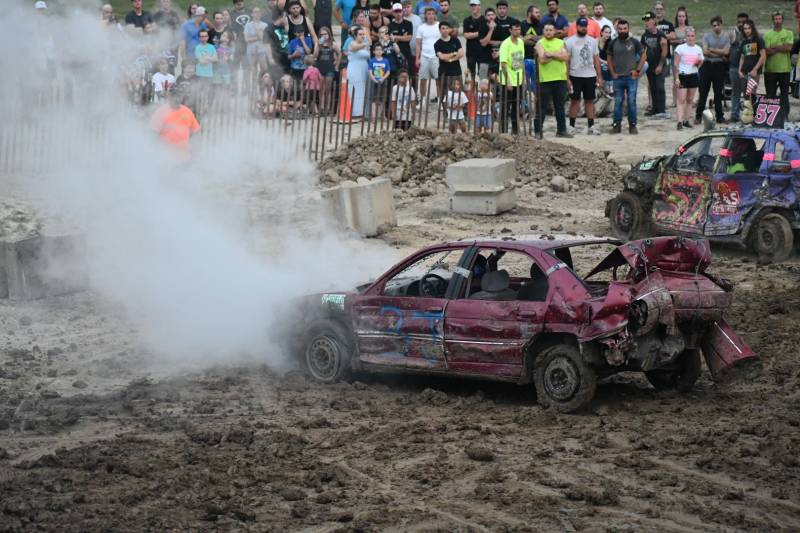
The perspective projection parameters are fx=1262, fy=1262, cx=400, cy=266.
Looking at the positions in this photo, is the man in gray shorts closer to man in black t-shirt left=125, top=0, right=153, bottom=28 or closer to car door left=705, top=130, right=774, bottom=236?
man in black t-shirt left=125, top=0, right=153, bottom=28

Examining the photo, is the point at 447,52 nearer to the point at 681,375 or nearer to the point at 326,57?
the point at 326,57

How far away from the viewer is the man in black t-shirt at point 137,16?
21.3 metres

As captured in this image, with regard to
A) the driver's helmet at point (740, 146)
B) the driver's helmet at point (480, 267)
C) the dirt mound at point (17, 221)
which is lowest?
the dirt mound at point (17, 221)

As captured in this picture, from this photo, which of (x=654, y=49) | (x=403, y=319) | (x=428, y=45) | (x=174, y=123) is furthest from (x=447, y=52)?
(x=403, y=319)

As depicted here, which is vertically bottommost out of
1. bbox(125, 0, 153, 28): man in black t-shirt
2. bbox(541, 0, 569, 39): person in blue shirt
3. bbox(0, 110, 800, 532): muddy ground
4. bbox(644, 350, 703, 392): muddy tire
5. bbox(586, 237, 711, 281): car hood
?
bbox(0, 110, 800, 532): muddy ground

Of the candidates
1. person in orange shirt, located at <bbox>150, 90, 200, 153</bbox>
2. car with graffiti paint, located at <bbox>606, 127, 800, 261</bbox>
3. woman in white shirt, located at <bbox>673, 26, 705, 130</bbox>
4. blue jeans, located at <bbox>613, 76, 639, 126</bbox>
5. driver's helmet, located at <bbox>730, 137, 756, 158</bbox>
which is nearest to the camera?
car with graffiti paint, located at <bbox>606, 127, 800, 261</bbox>

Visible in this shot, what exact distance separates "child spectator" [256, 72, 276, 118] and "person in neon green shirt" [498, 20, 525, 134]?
13.8ft

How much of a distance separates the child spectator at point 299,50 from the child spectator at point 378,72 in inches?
46.5

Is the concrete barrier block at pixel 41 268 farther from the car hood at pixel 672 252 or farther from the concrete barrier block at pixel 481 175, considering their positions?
the car hood at pixel 672 252

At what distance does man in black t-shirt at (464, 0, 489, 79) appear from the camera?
24453 millimetres

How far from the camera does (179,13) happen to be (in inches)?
919

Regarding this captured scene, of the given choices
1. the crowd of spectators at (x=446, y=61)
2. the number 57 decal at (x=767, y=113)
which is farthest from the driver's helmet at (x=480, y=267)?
the crowd of spectators at (x=446, y=61)

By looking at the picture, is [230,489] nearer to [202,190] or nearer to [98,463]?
[98,463]

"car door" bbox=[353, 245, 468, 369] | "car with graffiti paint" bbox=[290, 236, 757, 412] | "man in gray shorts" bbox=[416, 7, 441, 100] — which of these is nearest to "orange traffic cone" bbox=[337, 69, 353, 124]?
"man in gray shorts" bbox=[416, 7, 441, 100]
